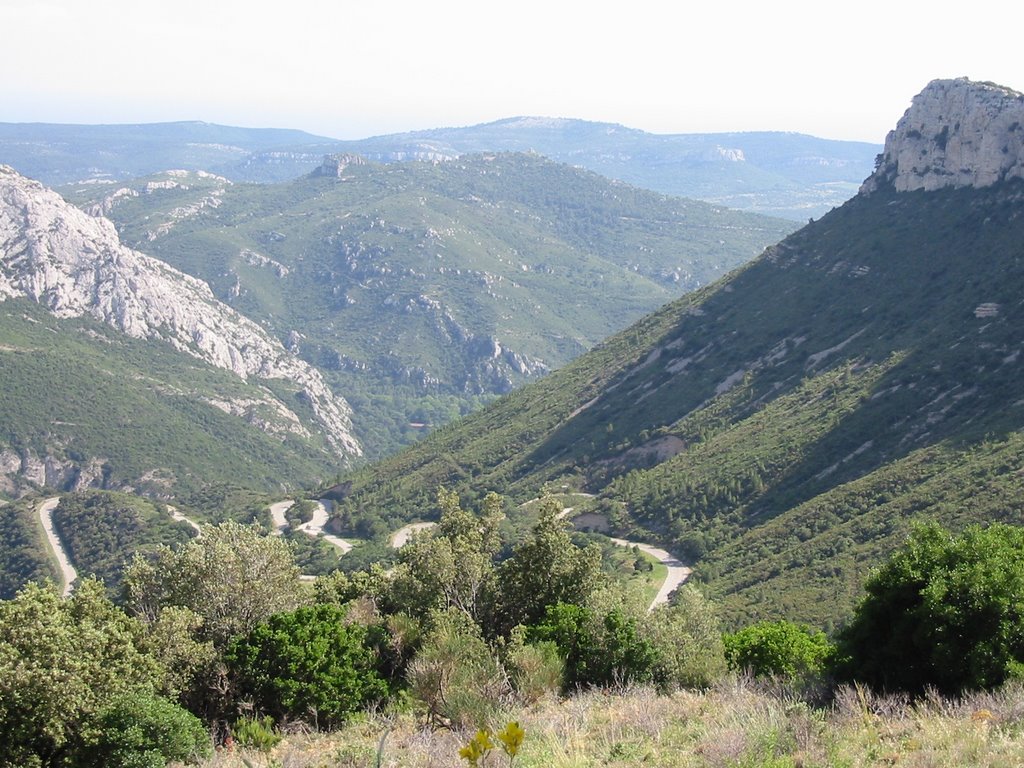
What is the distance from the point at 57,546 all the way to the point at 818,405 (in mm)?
124715

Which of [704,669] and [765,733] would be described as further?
[704,669]

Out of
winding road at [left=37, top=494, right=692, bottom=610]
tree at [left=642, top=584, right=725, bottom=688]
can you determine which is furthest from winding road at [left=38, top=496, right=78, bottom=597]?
tree at [left=642, top=584, right=725, bottom=688]

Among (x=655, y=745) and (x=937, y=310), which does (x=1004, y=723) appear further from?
(x=937, y=310)

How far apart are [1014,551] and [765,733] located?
480 inches

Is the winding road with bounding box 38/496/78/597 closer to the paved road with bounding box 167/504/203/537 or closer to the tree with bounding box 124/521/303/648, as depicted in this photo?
the paved road with bounding box 167/504/203/537

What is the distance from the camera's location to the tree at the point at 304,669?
30.8 m

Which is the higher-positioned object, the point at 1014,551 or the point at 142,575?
the point at 1014,551

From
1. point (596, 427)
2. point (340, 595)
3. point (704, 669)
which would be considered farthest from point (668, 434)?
point (704, 669)

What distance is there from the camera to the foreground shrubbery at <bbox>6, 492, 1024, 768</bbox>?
2434cm

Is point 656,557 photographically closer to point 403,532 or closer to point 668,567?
point 668,567

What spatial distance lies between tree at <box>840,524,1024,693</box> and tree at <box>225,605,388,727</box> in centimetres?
1660

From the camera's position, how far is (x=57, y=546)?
152 meters

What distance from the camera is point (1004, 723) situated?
1936cm

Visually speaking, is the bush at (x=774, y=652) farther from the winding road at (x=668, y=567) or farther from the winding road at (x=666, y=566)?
the winding road at (x=668, y=567)
